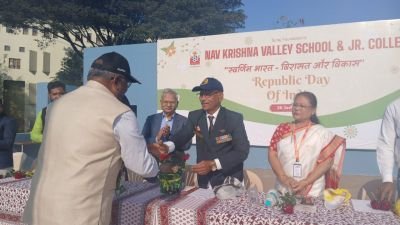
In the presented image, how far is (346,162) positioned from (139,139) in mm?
5862

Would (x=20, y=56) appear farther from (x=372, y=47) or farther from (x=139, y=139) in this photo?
(x=139, y=139)

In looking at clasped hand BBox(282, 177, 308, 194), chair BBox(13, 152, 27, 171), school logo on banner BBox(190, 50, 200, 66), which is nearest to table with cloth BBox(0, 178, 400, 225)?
clasped hand BBox(282, 177, 308, 194)

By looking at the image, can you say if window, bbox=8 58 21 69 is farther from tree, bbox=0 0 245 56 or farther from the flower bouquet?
the flower bouquet

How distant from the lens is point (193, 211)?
2256mm

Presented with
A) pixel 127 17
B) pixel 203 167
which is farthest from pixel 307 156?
pixel 127 17

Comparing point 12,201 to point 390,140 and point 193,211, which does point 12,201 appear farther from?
point 390,140

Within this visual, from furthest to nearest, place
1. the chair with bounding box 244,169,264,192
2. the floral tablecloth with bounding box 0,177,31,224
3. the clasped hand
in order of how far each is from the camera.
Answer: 1. the chair with bounding box 244,169,264,192
2. the clasped hand
3. the floral tablecloth with bounding box 0,177,31,224

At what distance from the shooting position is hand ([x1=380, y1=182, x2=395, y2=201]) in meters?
2.49

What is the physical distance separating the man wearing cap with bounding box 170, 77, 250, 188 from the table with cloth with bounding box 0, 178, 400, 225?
0.45 metres

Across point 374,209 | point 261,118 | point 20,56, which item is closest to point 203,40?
point 261,118

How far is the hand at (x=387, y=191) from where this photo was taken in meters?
2.49

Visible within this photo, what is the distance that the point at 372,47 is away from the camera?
20.9 feet

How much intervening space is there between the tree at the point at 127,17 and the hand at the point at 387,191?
50.7 feet

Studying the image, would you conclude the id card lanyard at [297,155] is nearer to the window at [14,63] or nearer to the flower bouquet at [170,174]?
the flower bouquet at [170,174]
